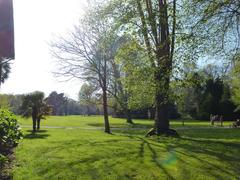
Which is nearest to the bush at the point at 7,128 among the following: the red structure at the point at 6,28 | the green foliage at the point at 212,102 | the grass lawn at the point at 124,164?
the grass lawn at the point at 124,164

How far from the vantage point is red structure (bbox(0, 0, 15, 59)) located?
9102mm

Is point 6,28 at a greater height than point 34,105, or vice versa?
point 6,28

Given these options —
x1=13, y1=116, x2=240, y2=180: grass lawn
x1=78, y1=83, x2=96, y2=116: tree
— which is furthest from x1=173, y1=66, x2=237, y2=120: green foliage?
x1=13, y1=116, x2=240, y2=180: grass lawn

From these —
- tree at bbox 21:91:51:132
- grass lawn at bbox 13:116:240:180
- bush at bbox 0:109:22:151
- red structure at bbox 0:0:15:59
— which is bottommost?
grass lawn at bbox 13:116:240:180

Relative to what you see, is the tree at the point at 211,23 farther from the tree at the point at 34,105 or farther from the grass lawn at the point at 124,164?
the tree at the point at 34,105

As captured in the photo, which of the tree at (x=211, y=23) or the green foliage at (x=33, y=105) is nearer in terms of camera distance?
the tree at (x=211, y=23)

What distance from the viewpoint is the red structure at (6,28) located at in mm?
9102

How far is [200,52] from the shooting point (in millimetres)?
15578

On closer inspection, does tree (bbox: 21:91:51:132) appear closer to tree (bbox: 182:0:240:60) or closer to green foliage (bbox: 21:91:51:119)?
green foliage (bbox: 21:91:51:119)

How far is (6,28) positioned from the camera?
941 centimetres

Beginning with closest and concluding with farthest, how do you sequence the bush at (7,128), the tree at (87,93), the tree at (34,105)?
the bush at (7,128) < the tree at (34,105) < the tree at (87,93)

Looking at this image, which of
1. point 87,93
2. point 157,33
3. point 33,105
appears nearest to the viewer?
point 157,33

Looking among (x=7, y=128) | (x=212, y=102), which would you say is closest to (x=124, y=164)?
(x=7, y=128)

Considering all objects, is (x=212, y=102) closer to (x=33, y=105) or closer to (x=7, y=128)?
(x=33, y=105)
